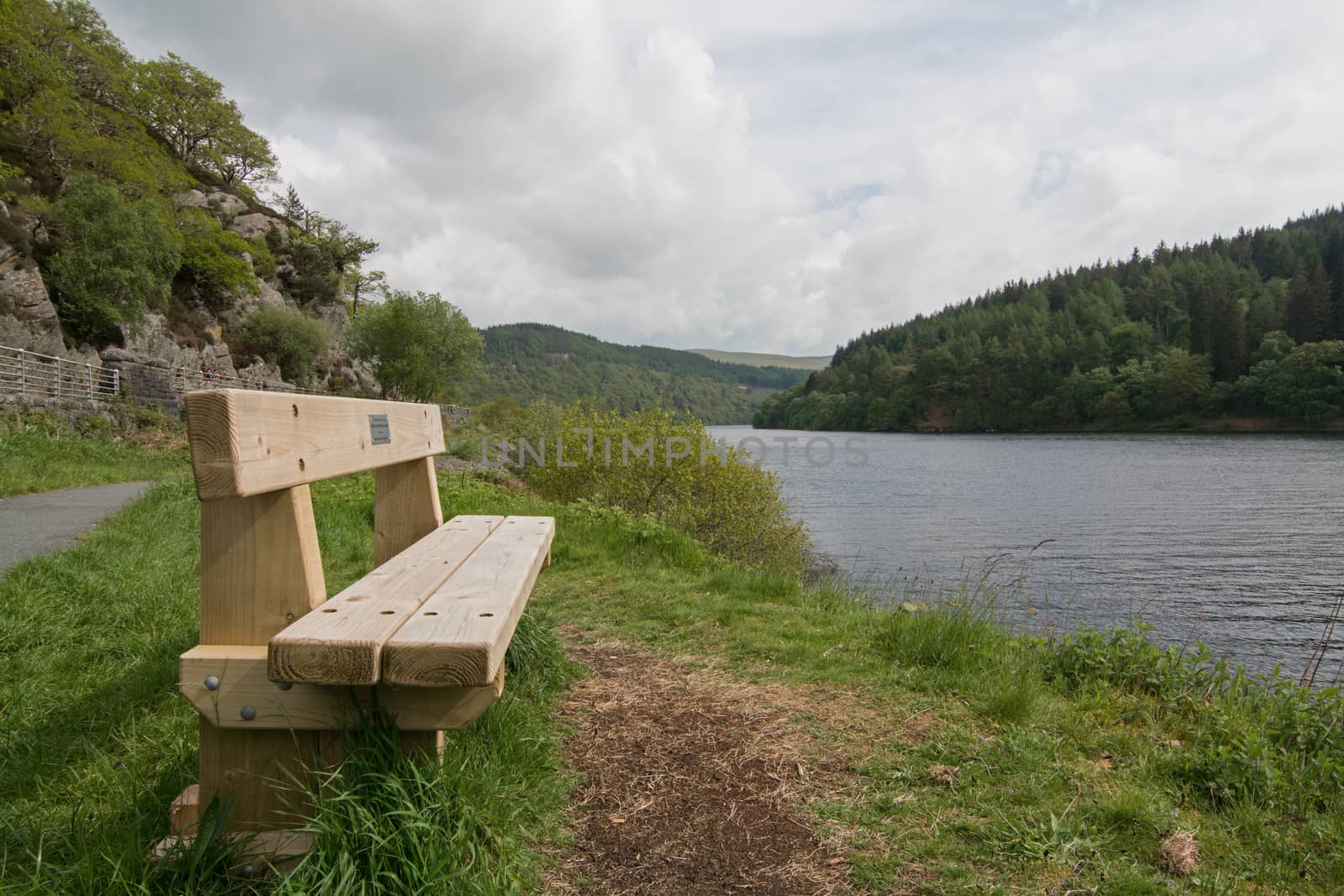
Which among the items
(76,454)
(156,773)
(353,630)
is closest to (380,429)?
(353,630)

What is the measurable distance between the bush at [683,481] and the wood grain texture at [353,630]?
10216mm

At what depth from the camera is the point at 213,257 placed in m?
34.6

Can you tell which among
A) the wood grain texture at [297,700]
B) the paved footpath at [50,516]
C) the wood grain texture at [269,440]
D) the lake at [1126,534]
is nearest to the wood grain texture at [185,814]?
the wood grain texture at [297,700]

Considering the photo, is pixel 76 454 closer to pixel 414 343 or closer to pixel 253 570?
pixel 253 570

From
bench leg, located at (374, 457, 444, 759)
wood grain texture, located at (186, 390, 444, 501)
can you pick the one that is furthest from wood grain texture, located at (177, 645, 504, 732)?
bench leg, located at (374, 457, 444, 759)

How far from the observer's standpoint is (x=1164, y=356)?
75250 millimetres

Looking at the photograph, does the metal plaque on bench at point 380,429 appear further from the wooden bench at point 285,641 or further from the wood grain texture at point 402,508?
the wood grain texture at point 402,508

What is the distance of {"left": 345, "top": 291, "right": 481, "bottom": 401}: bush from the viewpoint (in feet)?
149

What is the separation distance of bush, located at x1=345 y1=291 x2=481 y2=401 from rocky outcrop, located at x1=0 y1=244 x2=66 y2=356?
23904mm

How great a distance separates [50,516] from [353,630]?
699 cm

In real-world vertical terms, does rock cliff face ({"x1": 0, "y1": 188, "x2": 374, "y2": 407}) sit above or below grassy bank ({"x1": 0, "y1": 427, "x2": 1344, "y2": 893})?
above

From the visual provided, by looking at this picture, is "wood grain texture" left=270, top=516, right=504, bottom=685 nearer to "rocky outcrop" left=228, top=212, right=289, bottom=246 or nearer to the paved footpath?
the paved footpath

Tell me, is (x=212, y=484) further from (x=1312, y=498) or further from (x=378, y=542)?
(x=1312, y=498)

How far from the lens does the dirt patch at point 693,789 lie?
204 centimetres
